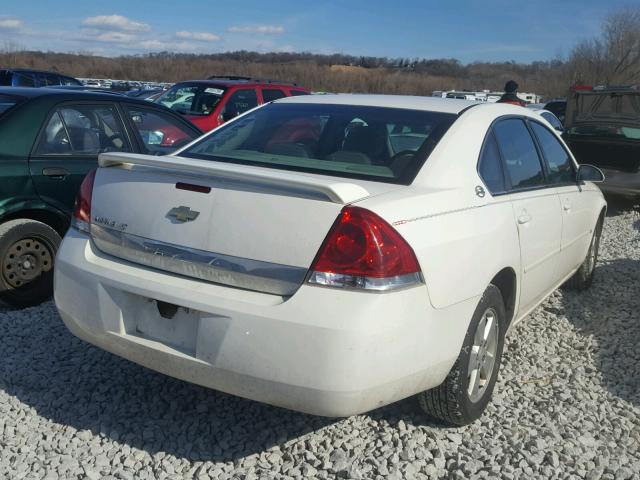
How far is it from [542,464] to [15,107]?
12.7 ft

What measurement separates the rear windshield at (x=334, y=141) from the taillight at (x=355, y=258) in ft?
1.69

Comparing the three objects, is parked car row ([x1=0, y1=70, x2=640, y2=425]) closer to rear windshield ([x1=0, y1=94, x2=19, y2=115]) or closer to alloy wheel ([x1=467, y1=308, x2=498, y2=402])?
alloy wheel ([x1=467, y1=308, x2=498, y2=402])

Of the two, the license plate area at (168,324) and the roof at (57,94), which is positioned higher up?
the roof at (57,94)

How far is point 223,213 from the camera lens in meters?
2.60

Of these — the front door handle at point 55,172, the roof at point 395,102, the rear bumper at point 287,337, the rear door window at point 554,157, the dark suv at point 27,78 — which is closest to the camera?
the rear bumper at point 287,337

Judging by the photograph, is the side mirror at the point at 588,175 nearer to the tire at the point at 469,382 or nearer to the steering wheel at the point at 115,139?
the tire at the point at 469,382

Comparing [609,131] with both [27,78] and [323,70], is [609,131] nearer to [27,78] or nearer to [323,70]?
[27,78]

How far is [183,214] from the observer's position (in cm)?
268

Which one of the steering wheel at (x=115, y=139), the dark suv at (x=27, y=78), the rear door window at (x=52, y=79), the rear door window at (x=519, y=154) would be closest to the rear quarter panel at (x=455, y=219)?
the rear door window at (x=519, y=154)

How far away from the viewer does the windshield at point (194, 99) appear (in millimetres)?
10195

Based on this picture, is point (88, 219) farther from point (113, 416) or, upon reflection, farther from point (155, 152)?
point (155, 152)

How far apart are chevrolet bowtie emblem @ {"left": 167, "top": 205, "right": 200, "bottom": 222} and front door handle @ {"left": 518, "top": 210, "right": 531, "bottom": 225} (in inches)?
66.4

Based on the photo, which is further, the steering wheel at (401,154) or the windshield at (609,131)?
the windshield at (609,131)

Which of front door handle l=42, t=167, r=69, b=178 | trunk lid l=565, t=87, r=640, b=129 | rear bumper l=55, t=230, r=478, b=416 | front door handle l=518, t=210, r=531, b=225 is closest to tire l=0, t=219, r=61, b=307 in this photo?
front door handle l=42, t=167, r=69, b=178
